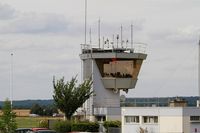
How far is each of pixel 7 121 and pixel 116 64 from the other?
810 inches

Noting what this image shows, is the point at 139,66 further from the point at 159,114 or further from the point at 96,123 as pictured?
the point at 159,114

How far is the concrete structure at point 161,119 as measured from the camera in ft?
219

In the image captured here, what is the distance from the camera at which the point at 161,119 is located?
228 ft

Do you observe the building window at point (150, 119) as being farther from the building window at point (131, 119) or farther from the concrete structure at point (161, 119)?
the building window at point (131, 119)

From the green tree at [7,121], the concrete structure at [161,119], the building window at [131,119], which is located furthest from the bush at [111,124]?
the green tree at [7,121]

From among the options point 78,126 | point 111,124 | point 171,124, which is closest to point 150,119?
point 171,124

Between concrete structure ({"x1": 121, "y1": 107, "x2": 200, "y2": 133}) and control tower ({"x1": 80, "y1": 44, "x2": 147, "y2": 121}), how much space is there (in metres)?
10.3

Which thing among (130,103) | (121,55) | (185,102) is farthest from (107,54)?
(185,102)

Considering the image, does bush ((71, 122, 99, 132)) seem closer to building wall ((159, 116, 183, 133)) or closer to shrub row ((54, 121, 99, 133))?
shrub row ((54, 121, 99, 133))

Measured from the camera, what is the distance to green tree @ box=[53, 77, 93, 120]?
83.8 metres

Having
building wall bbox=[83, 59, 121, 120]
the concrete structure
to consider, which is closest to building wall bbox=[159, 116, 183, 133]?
the concrete structure

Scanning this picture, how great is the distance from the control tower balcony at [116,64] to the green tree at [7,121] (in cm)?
1856

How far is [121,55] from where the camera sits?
8444cm

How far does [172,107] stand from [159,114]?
217cm
